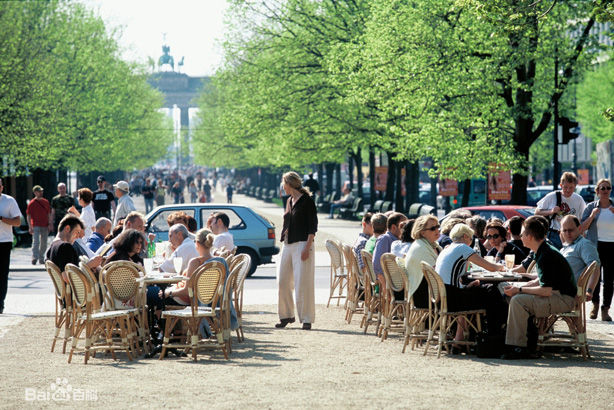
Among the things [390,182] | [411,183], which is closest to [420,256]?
[411,183]

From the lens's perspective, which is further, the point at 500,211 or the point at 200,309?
the point at 500,211

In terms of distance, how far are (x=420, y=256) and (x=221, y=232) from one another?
13.8 ft

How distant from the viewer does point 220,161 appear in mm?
89438

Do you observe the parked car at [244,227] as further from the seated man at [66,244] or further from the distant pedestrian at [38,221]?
the seated man at [66,244]

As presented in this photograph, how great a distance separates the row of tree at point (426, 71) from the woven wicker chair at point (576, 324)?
567cm

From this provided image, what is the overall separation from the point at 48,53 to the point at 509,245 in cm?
2954

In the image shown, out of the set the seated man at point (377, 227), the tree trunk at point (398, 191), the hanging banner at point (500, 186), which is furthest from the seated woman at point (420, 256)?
the tree trunk at point (398, 191)

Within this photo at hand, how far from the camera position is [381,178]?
44000 millimetres

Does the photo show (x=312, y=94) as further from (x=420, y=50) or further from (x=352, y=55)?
(x=420, y=50)

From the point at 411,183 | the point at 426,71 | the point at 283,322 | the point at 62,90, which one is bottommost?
the point at 283,322

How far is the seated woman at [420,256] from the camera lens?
1160cm

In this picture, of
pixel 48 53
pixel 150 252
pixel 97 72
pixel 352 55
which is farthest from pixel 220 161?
pixel 150 252

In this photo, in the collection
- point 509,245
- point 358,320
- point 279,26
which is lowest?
point 358,320

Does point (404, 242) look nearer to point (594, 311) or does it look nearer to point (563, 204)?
point (594, 311)
